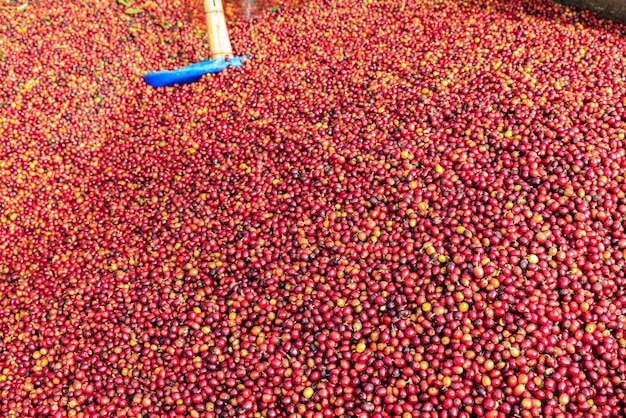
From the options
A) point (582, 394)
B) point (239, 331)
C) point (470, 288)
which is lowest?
point (239, 331)

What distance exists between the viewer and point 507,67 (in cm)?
388

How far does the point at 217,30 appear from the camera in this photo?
4.56 metres

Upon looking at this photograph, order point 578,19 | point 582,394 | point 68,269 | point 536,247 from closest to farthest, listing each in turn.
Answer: point 582,394, point 536,247, point 68,269, point 578,19

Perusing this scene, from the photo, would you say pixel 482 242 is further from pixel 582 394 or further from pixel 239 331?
pixel 239 331

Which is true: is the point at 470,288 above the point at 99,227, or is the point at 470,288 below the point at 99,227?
above

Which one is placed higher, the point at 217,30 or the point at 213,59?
the point at 217,30

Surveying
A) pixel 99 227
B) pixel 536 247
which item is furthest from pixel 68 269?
pixel 536 247

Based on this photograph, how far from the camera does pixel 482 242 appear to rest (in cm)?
279

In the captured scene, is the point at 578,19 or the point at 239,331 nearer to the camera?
the point at 239,331

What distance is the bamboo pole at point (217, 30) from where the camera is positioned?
4512 mm

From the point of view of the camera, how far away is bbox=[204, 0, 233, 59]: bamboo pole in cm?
451

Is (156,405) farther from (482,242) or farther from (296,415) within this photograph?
(482,242)

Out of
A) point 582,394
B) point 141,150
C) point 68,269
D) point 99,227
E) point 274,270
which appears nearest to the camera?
point 582,394

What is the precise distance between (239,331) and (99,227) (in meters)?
1.63
